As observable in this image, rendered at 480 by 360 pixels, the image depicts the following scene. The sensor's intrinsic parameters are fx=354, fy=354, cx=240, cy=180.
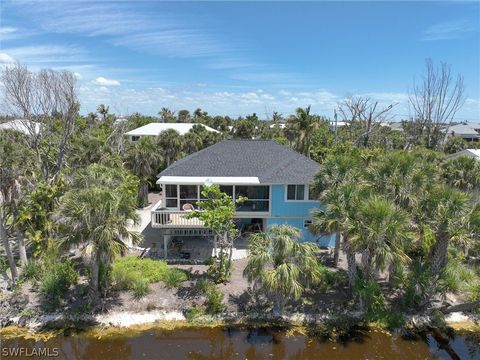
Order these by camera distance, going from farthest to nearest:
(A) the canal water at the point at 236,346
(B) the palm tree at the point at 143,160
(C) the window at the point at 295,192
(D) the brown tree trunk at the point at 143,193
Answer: (D) the brown tree trunk at the point at 143,193, (B) the palm tree at the point at 143,160, (C) the window at the point at 295,192, (A) the canal water at the point at 236,346

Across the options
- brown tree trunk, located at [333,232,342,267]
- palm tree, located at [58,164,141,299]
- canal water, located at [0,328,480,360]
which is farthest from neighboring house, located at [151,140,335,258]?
canal water, located at [0,328,480,360]

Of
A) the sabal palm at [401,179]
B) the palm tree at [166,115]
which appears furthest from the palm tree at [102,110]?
the sabal palm at [401,179]

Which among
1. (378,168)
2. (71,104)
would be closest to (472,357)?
(378,168)

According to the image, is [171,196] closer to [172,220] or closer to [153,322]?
[172,220]

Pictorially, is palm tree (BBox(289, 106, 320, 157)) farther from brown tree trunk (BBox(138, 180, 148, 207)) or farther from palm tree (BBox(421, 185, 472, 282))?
palm tree (BBox(421, 185, 472, 282))

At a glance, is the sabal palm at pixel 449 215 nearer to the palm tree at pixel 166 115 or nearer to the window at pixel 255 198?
the window at pixel 255 198

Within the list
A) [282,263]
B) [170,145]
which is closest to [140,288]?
[282,263]
